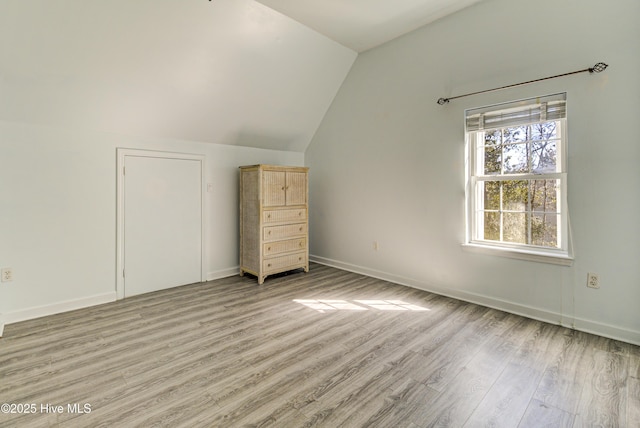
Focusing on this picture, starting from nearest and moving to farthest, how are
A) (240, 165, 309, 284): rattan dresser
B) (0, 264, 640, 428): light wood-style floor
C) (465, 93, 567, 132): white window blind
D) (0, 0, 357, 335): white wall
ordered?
(0, 264, 640, 428): light wood-style floor, (0, 0, 357, 335): white wall, (465, 93, 567, 132): white window blind, (240, 165, 309, 284): rattan dresser

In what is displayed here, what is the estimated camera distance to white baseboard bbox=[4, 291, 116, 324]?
8.99 ft

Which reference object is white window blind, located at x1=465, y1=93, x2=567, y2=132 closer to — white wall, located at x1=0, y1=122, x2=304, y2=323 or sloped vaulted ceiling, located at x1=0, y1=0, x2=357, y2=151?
sloped vaulted ceiling, located at x1=0, y1=0, x2=357, y2=151

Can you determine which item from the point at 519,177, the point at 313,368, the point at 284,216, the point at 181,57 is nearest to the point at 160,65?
the point at 181,57

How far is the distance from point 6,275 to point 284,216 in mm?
2744

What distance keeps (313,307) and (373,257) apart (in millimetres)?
1372

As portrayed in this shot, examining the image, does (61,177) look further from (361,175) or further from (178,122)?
(361,175)

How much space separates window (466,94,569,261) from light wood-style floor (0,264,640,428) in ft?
2.47

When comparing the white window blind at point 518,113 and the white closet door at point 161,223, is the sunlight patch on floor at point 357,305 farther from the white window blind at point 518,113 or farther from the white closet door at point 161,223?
the white window blind at point 518,113

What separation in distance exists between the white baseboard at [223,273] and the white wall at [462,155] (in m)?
1.43

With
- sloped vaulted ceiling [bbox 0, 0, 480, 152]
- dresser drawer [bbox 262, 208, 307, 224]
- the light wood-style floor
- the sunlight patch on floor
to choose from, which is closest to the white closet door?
sloped vaulted ceiling [bbox 0, 0, 480, 152]

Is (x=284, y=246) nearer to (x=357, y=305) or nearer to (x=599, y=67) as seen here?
(x=357, y=305)

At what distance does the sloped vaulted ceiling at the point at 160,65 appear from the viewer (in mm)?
2402

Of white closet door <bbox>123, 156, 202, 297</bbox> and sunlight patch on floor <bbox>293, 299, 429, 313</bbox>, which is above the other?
white closet door <bbox>123, 156, 202, 297</bbox>

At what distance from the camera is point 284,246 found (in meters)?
4.13
